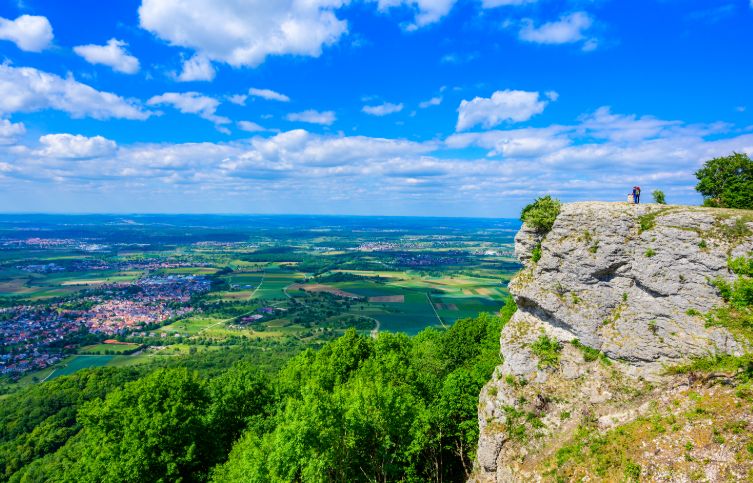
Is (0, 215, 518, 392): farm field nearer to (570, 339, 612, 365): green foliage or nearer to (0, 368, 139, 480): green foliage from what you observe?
(0, 368, 139, 480): green foliage

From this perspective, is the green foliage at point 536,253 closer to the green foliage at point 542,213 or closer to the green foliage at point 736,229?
the green foliage at point 542,213

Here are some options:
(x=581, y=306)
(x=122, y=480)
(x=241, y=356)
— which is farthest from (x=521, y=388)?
(x=241, y=356)

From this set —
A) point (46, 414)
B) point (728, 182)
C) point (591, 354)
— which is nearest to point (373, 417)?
point (591, 354)

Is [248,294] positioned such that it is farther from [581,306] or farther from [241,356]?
[581,306]

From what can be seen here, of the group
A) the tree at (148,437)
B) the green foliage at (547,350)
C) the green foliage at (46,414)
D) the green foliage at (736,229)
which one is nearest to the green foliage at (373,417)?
the tree at (148,437)

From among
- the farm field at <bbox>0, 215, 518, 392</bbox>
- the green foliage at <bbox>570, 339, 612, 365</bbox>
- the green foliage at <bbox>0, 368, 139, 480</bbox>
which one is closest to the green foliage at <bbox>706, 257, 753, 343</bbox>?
the green foliage at <bbox>570, 339, 612, 365</bbox>

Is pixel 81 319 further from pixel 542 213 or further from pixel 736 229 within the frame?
pixel 736 229

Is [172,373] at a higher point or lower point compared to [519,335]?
lower
